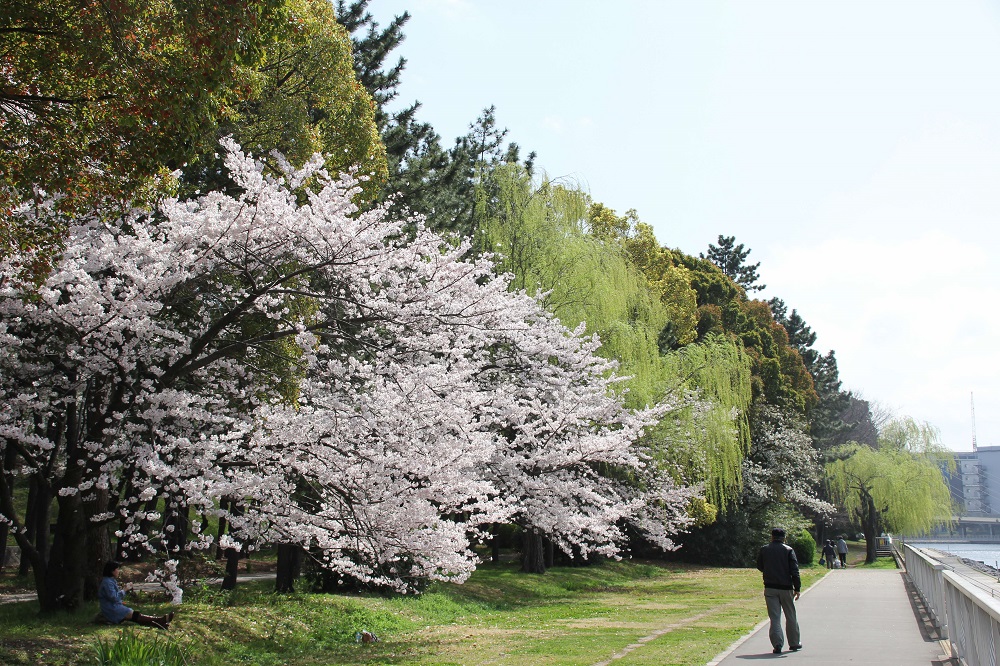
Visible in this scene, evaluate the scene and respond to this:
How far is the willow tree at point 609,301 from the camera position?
74.6 feet

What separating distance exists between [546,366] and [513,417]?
6.72 feet

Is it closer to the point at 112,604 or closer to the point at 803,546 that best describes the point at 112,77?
the point at 112,604

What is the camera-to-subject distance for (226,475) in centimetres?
1212

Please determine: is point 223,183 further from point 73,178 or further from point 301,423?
point 73,178

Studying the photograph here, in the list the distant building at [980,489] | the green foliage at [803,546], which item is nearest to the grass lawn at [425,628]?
the green foliage at [803,546]

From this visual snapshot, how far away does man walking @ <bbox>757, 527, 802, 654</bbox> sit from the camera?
384 inches

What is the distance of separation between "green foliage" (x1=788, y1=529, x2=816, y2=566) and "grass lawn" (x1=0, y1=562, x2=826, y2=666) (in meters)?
20.0

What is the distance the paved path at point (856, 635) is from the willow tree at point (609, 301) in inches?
279

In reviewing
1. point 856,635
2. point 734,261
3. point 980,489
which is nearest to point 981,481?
point 980,489

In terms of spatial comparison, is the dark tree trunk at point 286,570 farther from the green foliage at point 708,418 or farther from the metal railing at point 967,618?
the green foliage at point 708,418

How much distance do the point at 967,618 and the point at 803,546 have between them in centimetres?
3330

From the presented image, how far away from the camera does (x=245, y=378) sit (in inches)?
480

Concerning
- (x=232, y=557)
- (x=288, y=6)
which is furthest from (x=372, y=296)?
(x=232, y=557)

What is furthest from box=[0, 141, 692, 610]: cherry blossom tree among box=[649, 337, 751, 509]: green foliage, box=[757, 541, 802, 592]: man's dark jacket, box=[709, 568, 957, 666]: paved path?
box=[649, 337, 751, 509]: green foliage
